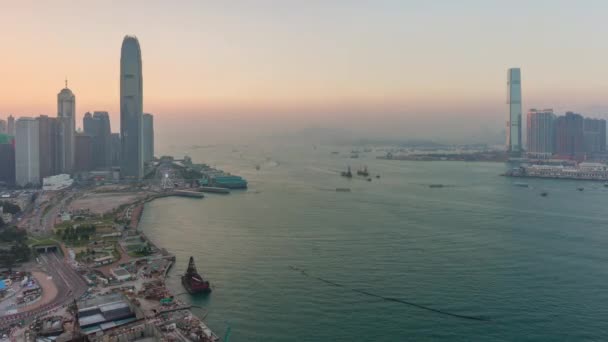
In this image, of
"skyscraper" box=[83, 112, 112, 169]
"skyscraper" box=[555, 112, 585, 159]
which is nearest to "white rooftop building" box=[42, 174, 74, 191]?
"skyscraper" box=[83, 112, 112, 169]

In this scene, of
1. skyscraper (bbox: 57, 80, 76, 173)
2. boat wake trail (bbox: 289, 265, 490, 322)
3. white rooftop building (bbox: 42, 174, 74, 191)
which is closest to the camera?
boat wake trail (bbox: 289, 265, 490, 322)

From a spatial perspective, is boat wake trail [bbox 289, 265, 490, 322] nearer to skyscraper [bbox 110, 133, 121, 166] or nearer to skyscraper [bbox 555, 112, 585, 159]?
skyscraper [bbox 110, 133, 121, 166]

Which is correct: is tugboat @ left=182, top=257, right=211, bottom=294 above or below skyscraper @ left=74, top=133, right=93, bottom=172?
below

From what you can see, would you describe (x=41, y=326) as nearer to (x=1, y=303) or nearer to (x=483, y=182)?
(x=1, y=303)

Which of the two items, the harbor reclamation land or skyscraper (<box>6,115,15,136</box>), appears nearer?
the harbor reclamation land

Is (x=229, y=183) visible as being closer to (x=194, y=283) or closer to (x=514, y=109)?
(x=194, y=283)

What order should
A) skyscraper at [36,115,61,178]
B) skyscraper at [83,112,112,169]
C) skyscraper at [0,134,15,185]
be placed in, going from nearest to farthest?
1. skyscraper at [36,115,61,178]
2. skyscraper at [0,134,15,185]
3. skyscraper at [83,112,112,169]

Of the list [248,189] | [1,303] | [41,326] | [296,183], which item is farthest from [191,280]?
[296,183]

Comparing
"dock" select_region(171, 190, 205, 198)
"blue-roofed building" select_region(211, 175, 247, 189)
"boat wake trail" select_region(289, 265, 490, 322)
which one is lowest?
"boat wake trail" select_region(289, 265, 490, 322)
